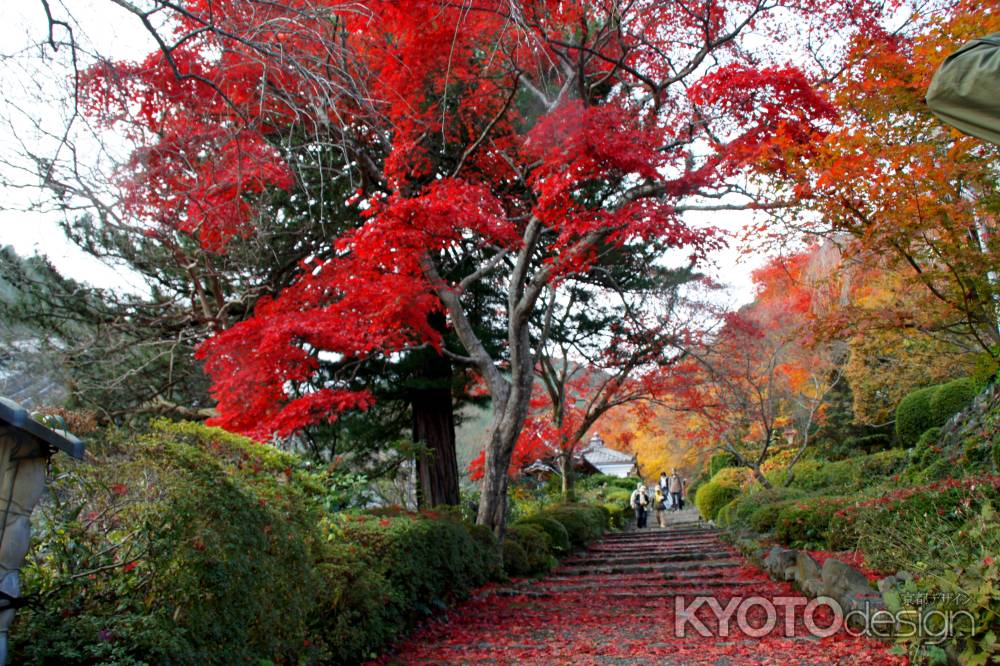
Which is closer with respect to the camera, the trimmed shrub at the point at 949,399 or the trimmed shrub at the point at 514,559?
the trimmed shrub at the point at 514,559

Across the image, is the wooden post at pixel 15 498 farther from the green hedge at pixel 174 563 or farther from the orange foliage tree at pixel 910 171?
the orange foliage tree at pixel 910 171

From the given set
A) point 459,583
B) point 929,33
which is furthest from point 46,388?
point 929,33

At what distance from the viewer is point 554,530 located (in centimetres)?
1399

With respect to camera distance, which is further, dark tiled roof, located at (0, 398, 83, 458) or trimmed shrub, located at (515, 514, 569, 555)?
trimmed shrub, located at (515, 514, 569, 555)

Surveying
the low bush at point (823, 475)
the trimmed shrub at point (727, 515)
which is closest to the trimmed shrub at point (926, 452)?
the low bush at point (823, 475)

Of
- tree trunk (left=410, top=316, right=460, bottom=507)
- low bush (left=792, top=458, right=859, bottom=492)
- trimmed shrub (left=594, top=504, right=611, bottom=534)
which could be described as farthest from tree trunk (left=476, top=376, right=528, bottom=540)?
trimmed shrub (left=594, top=504, right=611, bottom=534)

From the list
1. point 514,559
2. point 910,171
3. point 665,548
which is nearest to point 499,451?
point 514,559

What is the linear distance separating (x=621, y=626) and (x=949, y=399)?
1021cm

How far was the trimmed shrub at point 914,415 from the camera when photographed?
1466cm

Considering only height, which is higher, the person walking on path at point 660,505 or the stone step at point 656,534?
the person walking on path at point 660,505

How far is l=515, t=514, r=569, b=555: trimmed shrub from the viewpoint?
13.8 m

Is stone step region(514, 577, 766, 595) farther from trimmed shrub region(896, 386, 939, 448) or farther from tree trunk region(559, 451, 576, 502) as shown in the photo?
tree trunk region(559, 451, 576, 502)

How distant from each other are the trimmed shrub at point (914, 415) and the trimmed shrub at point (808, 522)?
515 cm

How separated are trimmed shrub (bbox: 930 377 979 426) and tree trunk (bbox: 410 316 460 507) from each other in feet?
29.6
